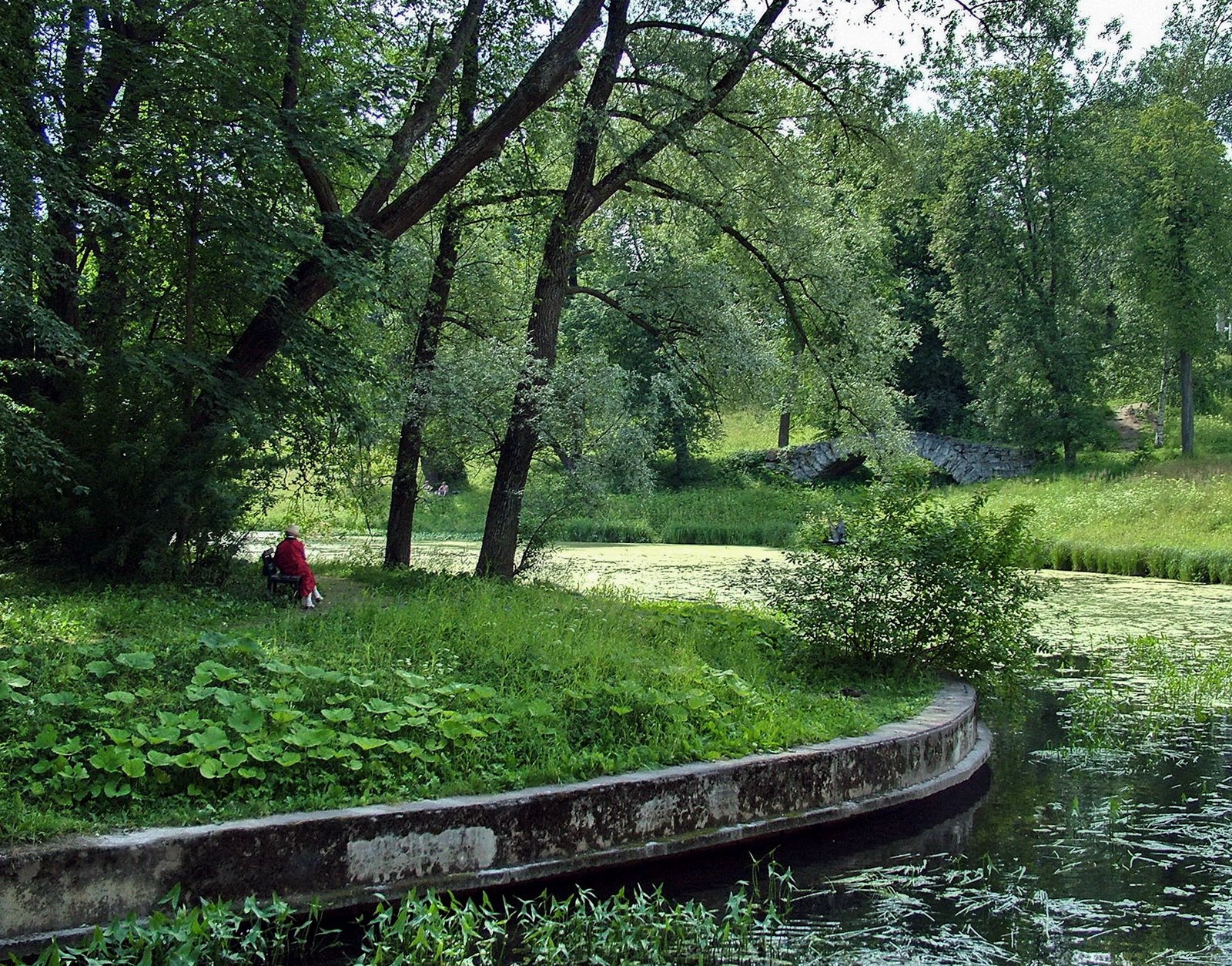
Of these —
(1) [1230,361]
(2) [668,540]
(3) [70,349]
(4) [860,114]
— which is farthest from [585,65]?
(1) [1230,361]

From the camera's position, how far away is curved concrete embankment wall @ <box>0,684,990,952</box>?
14.4 ft

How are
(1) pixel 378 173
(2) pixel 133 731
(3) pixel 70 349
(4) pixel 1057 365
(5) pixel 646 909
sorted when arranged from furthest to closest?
1. (4) pixel 1057 365
2. (1) pixel 378 173
3. (3) pixel 70 349
4. (2) pixel 133 731
5. (5) pixel 646 909

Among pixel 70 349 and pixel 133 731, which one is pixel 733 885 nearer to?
pixel 133 731

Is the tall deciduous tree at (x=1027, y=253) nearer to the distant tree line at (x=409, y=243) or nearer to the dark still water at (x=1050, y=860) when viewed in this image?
the distant tree line at (x=409, y=243)

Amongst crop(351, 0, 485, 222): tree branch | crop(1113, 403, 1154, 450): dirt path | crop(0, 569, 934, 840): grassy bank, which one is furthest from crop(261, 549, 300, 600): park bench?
crop(1113, 403, 1154, 450): dirt path

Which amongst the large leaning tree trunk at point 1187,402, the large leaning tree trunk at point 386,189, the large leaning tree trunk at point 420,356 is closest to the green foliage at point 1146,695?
the large leaning tree trunk at point 386,189

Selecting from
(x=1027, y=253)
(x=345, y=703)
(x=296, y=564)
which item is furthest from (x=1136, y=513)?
(x=345, y=703)

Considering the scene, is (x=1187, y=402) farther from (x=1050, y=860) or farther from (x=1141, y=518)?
(x=1050, y=860)

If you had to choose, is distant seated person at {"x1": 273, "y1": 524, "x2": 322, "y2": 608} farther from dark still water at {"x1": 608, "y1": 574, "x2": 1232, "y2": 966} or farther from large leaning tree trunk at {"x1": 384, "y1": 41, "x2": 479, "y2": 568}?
dark still water at {"x1": 608, "y1": 574, "x2": 1232, "y2": 966}

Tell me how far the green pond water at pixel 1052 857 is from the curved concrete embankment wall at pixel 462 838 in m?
0.19

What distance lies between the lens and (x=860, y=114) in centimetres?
1445

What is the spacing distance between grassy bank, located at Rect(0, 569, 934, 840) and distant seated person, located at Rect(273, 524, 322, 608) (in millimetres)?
1030

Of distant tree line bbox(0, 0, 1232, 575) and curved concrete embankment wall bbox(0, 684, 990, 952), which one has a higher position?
distant tree line bbox(0, 0, 1232, 575)

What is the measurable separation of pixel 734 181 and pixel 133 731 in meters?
12.2
